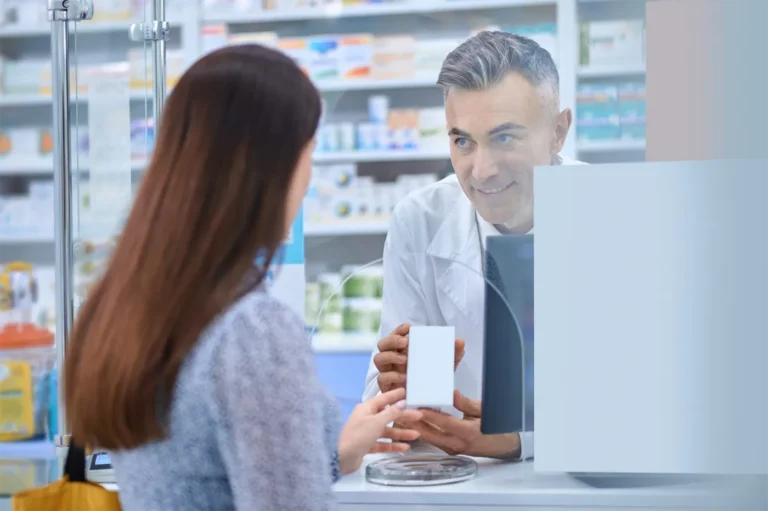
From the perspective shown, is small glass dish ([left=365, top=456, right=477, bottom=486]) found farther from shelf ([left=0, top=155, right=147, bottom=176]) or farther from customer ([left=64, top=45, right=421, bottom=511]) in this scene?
shelf ([left=0, top=155, right=147, bottom=176])

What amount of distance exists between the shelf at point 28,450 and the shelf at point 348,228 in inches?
42.6

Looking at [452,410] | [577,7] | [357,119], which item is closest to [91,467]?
[452,410]

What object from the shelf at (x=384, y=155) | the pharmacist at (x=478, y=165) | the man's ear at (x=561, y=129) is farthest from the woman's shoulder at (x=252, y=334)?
the shelf at (x=384, y=155)

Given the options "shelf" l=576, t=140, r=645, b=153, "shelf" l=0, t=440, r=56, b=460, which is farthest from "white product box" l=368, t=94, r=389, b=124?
"shelf" l=0, t=440, r=56, b=460

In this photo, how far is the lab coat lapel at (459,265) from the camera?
73.4 inches

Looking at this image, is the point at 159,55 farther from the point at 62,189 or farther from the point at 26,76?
the point at 26,76

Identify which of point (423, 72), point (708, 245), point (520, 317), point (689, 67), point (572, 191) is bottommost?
point (520, 317)

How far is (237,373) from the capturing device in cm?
96

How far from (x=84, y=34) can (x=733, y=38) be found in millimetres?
2594

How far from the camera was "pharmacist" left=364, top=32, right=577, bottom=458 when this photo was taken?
197 cm

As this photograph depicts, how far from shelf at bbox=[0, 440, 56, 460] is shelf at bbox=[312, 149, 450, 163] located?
1527 millimetres

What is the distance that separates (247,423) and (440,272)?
1.08 metres

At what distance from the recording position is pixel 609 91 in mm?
2568

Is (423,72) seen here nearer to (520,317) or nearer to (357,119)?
(357,119)
